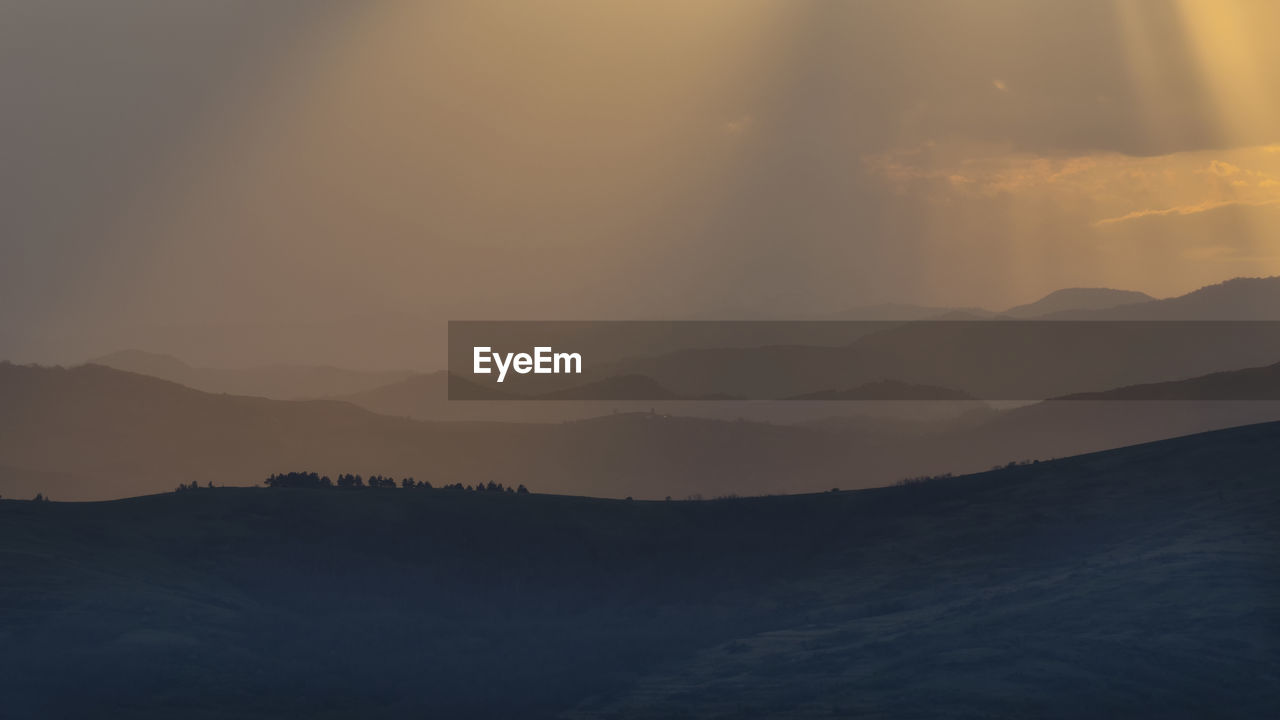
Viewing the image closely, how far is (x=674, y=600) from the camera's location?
37000 millimetres

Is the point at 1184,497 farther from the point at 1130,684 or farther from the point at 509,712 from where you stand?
the point at 509,712

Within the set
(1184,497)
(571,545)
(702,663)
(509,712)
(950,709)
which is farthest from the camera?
(571,545)

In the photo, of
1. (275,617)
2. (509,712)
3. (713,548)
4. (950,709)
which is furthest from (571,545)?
(950,709)

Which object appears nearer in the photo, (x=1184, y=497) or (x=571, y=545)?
(x=1184, y=497)

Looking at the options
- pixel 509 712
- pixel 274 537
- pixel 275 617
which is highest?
pixel 274 537

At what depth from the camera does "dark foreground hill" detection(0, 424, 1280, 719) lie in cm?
2233

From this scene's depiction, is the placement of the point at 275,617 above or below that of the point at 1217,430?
below

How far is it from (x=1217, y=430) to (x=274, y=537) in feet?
112

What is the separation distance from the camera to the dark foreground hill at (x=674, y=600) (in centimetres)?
2233

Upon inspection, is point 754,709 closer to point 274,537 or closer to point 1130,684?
point 1130,684

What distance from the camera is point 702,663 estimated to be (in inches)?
1061

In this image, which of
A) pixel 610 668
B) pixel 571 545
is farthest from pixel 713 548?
pixel 610 668

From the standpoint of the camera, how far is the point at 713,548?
41.6m

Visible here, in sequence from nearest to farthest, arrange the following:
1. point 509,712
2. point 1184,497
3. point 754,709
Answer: point 754,709 → point 509,712 → point 1184,497
